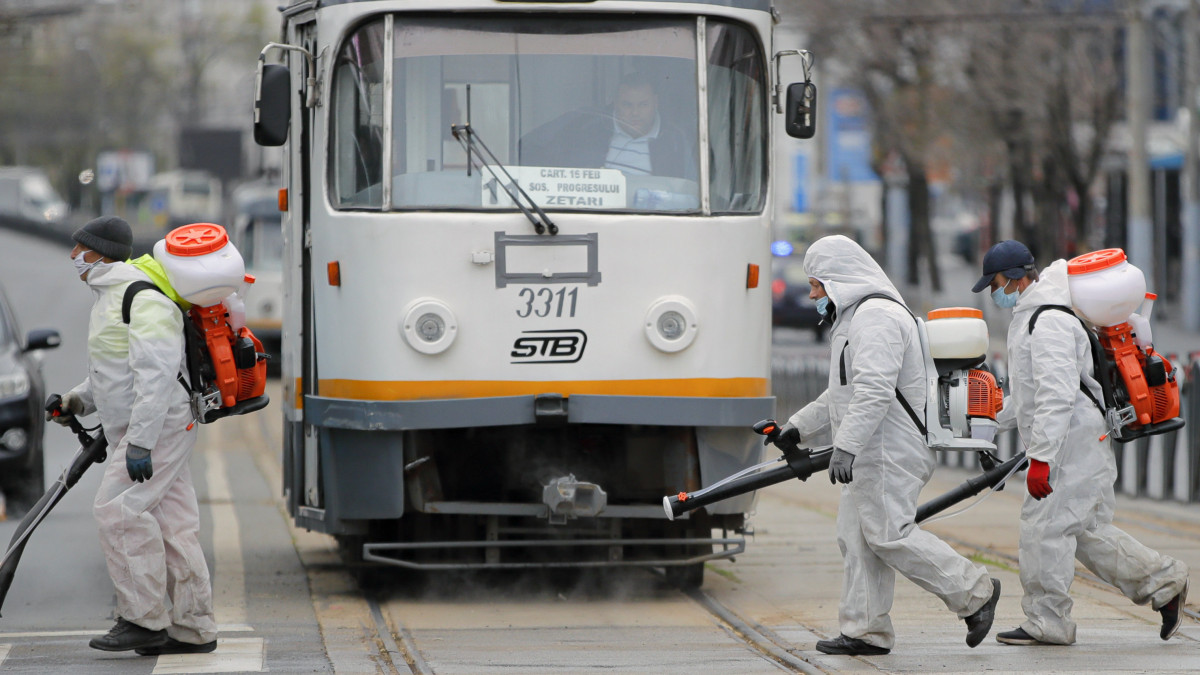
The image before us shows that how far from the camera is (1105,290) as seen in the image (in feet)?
24.4

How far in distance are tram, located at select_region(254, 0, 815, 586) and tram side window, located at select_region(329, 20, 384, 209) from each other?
1 cm

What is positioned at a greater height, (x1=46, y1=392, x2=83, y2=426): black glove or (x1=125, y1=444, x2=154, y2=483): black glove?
(x1=46, y1=392, x2=83, y2=426): black glove

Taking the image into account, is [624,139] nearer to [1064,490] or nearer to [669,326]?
[669,326]

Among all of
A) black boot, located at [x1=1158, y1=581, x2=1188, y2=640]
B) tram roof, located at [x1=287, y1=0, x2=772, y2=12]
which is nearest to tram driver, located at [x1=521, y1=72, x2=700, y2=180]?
tram roof, located at [x1=287, y1=0, x2=772, y2=12]

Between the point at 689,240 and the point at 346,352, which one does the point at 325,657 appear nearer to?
the point at 346,352

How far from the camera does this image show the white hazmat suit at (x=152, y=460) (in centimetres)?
716

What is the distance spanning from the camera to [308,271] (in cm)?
901

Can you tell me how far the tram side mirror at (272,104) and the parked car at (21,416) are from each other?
371 cm

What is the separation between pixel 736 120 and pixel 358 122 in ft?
5.77

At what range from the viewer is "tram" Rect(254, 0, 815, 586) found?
8.32 meters

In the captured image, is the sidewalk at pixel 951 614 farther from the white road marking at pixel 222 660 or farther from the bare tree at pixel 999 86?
the bare tree at pixel 999 86

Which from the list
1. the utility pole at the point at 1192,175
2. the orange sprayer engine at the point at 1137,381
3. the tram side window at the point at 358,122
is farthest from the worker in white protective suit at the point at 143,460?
the utility pole at the point at 1192,175

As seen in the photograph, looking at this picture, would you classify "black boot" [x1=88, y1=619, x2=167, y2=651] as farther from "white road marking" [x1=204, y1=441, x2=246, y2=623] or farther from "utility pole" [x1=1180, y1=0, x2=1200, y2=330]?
"utility pole" [x1=1180, y1=0, x2=1200, y2=330]

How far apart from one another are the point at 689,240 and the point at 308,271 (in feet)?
6.24
